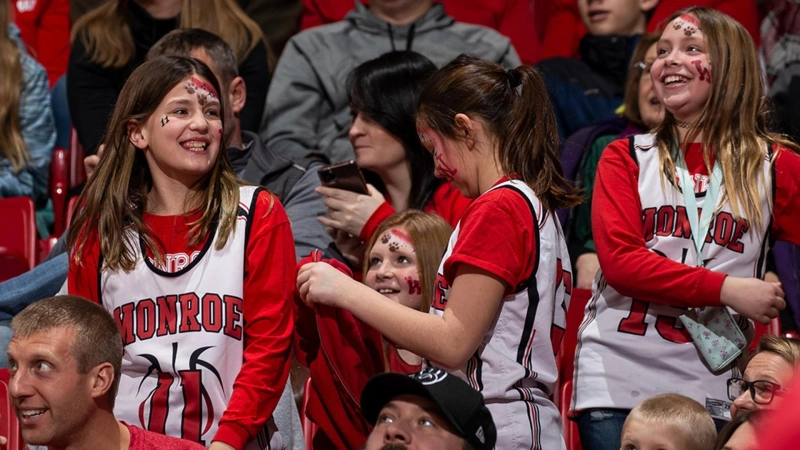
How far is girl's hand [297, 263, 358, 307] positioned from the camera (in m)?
2.77

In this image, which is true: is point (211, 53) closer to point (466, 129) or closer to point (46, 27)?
point (466, 129)

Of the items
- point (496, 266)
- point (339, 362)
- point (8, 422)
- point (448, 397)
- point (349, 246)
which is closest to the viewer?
point (448, 397)

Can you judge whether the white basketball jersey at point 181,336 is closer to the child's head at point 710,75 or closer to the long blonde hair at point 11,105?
the child's head at point 710,75

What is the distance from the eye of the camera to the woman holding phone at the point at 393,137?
13.5ft

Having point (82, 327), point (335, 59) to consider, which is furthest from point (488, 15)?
point (82, 327)

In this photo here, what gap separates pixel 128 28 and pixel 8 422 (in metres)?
2.34

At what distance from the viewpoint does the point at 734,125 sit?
10.5ft

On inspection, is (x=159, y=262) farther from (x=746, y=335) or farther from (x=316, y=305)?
(x=746, y=335)

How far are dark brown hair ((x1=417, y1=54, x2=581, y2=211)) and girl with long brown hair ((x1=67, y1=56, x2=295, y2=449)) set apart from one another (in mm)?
563

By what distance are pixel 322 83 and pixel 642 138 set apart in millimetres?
2194

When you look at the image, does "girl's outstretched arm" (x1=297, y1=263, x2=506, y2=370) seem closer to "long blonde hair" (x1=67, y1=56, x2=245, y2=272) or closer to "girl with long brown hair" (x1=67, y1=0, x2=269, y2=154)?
"long blonde hair" (x1=67, y1=56, x2=245, y2=272)

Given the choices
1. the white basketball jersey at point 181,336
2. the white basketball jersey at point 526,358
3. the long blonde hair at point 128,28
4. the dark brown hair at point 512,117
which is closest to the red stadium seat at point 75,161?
the long blonde hair at point 128,28

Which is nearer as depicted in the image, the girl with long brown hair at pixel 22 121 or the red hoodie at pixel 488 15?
the girl with long brown hair at pixel 22 121

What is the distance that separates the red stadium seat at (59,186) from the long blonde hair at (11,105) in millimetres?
146
